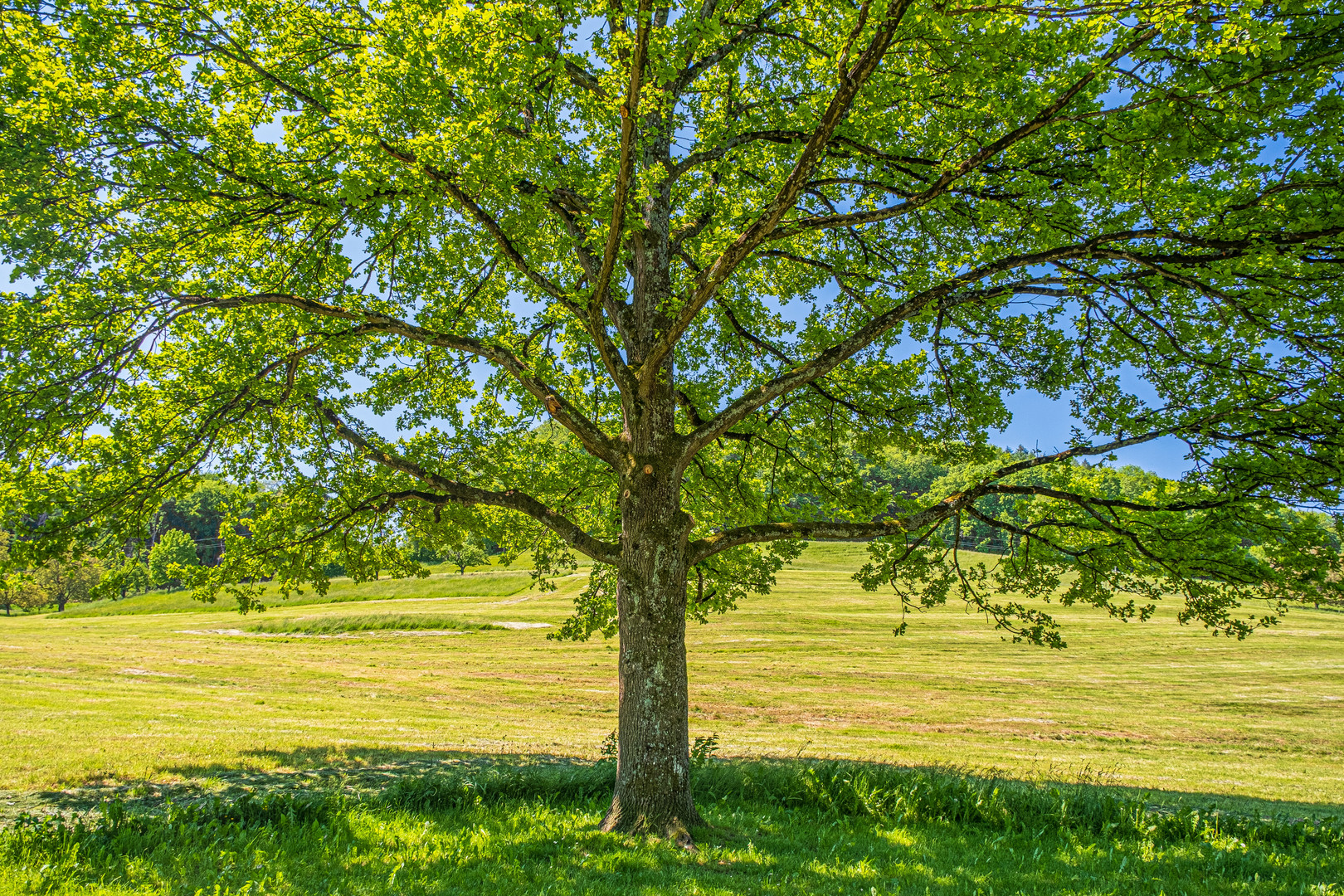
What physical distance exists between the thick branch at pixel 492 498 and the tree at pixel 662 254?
2.4 inches

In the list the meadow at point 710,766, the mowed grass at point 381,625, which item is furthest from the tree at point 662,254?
the mowed grass at point 381,625

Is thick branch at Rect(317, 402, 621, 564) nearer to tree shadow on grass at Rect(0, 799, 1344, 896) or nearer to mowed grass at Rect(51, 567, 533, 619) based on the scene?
tree shadow on grass at Rect(0, 799, 1344, 896)

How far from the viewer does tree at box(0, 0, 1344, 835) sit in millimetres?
6395

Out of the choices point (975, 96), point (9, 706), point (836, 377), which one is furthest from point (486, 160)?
point (9, 706)

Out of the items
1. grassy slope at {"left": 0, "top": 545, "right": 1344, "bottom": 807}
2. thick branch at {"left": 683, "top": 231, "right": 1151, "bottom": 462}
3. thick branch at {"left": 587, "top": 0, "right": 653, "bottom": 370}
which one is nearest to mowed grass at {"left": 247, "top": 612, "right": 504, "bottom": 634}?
grassy slope at {"left": 0, "top": 545, "right": 1344, "bottom": 807}

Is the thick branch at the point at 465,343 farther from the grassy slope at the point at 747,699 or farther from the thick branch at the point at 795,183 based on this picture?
the grassy slope at the point at 747,699

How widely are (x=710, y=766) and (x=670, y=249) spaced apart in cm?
804

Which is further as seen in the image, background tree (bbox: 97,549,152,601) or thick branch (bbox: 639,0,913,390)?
background tree (bbox: 97,549,152,601)

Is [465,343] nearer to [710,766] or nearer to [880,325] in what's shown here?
[880,325]

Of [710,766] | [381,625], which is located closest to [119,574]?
[710,766]

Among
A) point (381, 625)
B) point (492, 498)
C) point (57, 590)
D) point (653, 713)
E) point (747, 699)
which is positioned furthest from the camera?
point (57, 590)

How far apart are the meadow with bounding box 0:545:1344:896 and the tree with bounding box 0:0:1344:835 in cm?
208

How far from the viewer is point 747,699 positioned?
25.4 m

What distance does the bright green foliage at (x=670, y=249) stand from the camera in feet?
21.0
